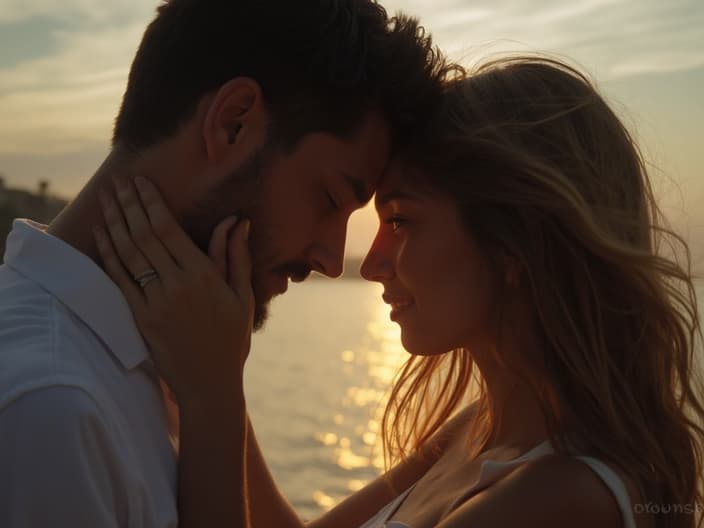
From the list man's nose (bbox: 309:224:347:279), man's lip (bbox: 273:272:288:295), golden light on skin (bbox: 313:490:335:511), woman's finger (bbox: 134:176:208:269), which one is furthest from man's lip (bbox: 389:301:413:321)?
golden light on skin (bbox: 313:490:335:511)

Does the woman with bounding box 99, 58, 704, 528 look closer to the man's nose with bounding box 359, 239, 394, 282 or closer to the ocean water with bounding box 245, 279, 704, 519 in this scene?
the man's nose with bounding box 359, 239, 394, 282

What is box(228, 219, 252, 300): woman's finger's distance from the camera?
8.29 feet

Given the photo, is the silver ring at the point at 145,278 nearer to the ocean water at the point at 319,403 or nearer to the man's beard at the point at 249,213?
the man's beard at the point at 249,213

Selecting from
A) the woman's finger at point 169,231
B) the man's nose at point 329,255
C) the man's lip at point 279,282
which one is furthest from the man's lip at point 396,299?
the woman's finger at point 169,231

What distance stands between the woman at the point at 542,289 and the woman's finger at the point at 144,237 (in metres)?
0.08

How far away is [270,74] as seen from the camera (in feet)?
8.71

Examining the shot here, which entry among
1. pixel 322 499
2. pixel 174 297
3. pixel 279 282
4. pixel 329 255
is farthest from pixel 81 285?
pixel 322 499

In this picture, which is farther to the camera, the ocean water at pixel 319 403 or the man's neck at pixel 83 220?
the ocean water at pixel 319 403

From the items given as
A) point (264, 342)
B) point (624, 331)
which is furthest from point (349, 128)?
point (264, 342)

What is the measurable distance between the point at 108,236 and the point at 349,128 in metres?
0.82

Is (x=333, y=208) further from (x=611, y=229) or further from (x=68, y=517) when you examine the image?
(x=68, y=517)

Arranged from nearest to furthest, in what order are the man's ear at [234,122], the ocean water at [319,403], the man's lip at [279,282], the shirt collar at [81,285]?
1. the shirt collar at [81,285]
2. the man's ear at [234,122]
3. the man's lip at [279,282]
4. the ocean water at [319,403]

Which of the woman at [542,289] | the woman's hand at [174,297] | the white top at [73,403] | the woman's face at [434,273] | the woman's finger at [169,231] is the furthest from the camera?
the woman's face at [434,273]

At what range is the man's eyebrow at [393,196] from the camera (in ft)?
9.81
